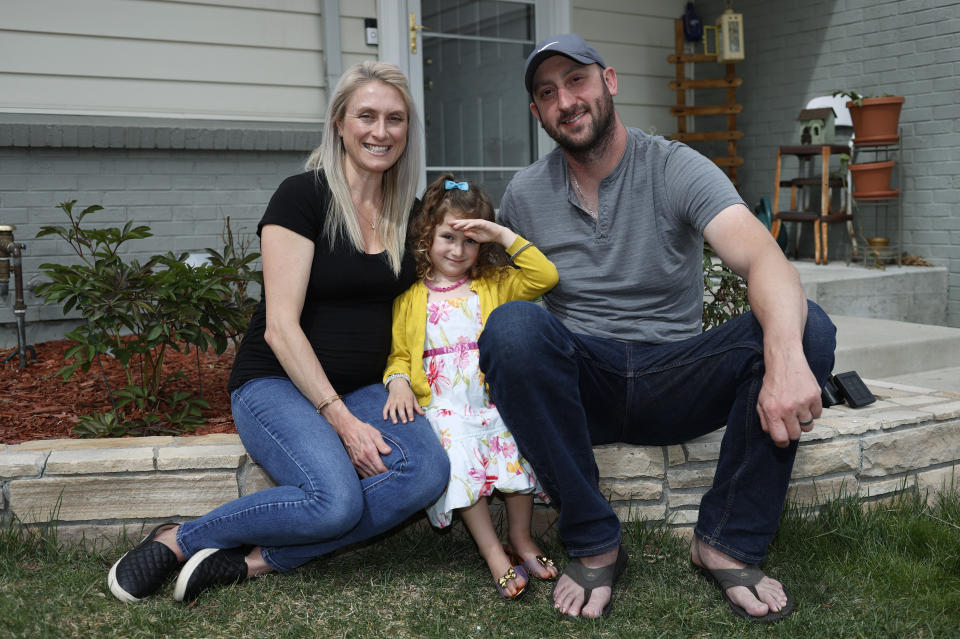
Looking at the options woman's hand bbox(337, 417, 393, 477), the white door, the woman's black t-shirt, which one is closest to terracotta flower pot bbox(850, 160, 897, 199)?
the white door

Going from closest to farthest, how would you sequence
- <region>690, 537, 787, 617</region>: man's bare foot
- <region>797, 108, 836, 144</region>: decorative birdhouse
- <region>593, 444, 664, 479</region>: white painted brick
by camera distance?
<region>690, 537, 787, 617</region>: man's bare foot
<region>593, 444, 664, 479</region>: white painted brick
<region>797, 108, 836, 144</region>: decorative birdhouse

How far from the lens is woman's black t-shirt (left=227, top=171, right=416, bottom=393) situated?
6.86 ft

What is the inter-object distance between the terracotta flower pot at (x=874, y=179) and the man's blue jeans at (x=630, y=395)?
3.83 m

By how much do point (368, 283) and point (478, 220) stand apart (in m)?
0.32

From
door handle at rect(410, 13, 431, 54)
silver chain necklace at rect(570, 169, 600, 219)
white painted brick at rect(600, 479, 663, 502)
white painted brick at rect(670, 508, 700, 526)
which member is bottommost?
white painted brick at rect(670, 508, 700, 526)

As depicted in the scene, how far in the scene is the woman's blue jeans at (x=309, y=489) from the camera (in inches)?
74.3

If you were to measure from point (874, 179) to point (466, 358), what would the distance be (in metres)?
4.14

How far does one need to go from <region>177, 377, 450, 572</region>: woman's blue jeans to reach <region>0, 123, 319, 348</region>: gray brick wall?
244 cm

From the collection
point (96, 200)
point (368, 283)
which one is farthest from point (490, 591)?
point (96, 200)

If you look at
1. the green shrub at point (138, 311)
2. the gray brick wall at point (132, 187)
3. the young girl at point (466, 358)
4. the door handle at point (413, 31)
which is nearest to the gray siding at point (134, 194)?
the gray brick wall at point (132, 187)

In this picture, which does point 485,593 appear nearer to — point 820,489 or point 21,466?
point 820,489

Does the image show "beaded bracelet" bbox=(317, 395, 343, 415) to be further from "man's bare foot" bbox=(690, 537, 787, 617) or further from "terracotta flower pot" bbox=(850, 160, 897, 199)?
"terracotta flower pot" bbox=(850, 160, 897, 199)

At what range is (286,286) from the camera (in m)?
Answer: 2.02

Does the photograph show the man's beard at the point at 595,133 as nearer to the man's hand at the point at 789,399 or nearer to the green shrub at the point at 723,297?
the man's hand at the point at 789,399
